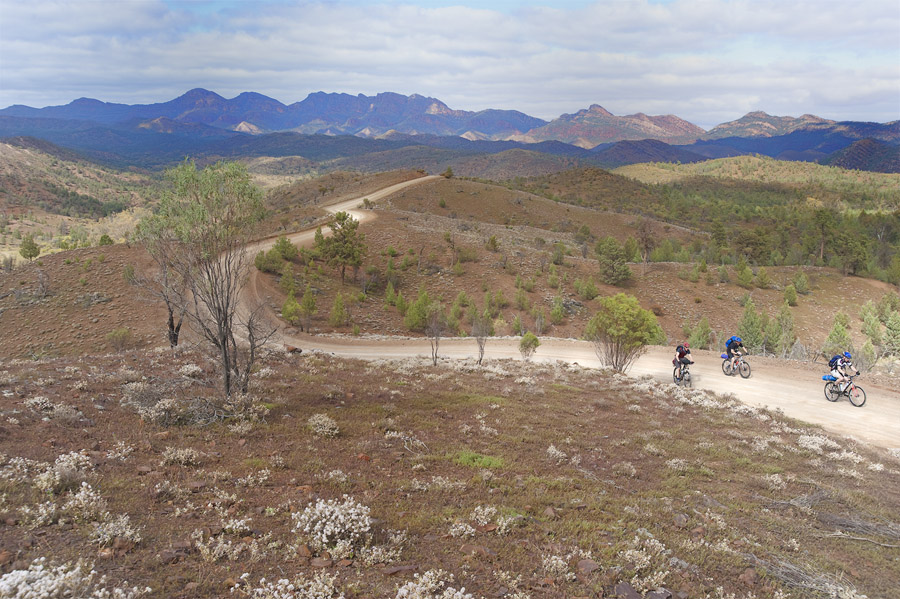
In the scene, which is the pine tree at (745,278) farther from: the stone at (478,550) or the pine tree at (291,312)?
the stone at (478,550)

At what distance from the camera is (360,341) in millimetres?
29438

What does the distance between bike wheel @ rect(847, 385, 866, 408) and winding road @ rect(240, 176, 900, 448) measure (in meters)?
0.22

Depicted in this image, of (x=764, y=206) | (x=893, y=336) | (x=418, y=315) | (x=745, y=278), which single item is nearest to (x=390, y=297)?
(x=418, y=315)

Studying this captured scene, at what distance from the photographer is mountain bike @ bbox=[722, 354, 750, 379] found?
2162 centimetres

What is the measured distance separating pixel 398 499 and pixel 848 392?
1999cm

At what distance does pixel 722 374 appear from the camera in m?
22.4

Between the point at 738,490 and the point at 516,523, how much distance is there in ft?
18.9

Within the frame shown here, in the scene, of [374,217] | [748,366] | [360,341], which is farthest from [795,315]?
[374,217]

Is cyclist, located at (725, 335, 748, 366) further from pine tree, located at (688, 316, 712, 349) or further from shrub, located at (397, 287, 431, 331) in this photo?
shrub, located at (397, 287, 431, 331)

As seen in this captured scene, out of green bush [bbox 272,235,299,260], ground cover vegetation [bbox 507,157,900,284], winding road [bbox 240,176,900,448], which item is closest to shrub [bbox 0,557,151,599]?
winding road [bbox 240,176,900,448]

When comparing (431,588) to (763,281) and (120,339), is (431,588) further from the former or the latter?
(763,281)

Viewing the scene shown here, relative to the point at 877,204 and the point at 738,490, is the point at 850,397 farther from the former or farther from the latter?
the point at 877,204

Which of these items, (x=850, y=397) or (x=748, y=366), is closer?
(x=850, y=397)

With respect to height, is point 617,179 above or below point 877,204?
above
